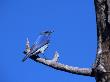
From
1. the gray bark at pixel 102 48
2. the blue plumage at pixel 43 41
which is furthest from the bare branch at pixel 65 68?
the blue plumage at pixel 43 41

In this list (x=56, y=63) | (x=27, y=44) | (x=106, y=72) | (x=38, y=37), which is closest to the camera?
(x=106, y=72)

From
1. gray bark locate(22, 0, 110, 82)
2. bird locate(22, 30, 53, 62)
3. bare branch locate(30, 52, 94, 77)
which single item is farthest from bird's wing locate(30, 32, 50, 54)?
gray bark locate(22, 0, 110, 82)

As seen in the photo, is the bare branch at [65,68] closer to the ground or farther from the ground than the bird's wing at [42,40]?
closer to the ground

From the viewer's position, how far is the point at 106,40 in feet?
6.09

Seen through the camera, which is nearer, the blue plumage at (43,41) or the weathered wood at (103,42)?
the weathered wood at (103,42)

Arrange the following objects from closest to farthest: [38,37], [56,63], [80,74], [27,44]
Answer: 1. [80,74]
2. [56,63]
3. [27,44]
4. [38,37]

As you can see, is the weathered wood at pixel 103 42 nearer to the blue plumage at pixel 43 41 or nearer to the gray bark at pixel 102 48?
the gray bark at pixel 102 48

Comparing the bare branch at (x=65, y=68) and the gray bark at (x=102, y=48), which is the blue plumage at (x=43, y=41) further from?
the gray bark at (x=102, y=48)

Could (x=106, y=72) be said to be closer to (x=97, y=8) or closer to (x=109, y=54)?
(x=109, y=54)

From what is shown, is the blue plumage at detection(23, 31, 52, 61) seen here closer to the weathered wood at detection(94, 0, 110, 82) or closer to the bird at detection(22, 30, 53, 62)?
the bird at detection(22, 30, 53, 62)

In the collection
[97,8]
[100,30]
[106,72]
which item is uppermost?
[97,8]

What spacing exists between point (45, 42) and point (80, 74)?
5.63 ft

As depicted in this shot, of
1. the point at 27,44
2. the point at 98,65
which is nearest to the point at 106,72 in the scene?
the point at 98,65

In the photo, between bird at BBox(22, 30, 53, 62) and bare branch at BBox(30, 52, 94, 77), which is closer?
bare branch at BBox(30, 52, 94, 77)
